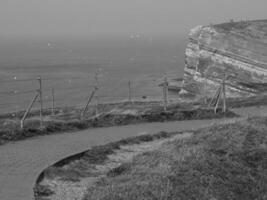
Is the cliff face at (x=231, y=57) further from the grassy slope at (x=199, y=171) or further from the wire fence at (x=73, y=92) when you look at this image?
the grassy slope at (x=199, y=171)

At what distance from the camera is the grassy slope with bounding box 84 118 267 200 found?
31.9 feet

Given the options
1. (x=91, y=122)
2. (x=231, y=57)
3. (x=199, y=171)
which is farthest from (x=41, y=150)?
(x=231, y=57)

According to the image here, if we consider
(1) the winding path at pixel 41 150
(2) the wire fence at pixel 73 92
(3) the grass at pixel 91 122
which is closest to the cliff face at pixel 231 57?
(2) the wire fence at pixel 73 92

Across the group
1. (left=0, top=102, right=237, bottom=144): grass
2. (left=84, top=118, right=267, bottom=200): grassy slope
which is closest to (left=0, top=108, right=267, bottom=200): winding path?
(left=0, top=102, right=237, bottom=144): grass

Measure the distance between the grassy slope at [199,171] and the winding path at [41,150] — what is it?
1356 millimetres

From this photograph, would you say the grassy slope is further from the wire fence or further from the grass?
the wire fence

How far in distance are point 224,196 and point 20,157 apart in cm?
466

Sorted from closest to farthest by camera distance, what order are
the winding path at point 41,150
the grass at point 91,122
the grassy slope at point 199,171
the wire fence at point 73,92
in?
the grassy slope at point 199,171, the winding path at point 41,150, the grass at point 91,122, the wire fence at point 73,92

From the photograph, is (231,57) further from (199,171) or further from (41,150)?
(199,171)

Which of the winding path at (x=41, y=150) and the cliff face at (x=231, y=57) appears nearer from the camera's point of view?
the winding path at (x=41, y=150)

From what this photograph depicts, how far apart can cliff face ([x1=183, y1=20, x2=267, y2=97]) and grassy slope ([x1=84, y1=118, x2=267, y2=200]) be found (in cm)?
2796

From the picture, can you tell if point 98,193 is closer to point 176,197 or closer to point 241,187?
point 176,197

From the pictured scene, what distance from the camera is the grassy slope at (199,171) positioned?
9.73 m

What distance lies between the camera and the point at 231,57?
48.7m
